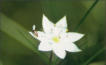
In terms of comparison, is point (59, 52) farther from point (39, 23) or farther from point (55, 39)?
point (39, 23)

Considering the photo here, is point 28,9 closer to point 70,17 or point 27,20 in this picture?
point 27,20

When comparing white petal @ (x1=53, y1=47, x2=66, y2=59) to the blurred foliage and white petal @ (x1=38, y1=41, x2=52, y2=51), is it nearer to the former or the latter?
white petal @ (x1=38, y1=41, x2=52, y2=51)

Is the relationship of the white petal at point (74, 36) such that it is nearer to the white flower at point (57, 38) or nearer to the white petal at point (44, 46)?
the white flower at point (57, 38)

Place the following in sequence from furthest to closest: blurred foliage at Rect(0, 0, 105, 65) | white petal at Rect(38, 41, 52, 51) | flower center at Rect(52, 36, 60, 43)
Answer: blurred foliage at Rect(0, 0, 105, 65) < flower center at Rect(52, 36, 60, 43) < white petal at Rect(38, 41, 52, 51)

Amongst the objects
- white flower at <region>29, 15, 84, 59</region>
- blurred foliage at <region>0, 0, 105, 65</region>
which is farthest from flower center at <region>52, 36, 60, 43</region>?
blurred foliage at <region>0, 0, 105, 65</region>

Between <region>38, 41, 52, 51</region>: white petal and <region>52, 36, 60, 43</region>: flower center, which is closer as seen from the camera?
<region>38, 41, 52, 51</region>: white petal
